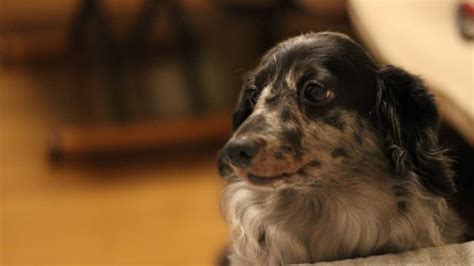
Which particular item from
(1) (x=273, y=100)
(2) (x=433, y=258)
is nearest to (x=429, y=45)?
(1) (x=273, y=100)

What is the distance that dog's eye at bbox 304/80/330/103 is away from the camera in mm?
1282

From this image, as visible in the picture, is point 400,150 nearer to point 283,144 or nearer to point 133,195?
point 283,144

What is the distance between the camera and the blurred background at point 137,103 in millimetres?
2078

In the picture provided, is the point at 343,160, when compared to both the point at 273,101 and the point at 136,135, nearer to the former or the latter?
the point at 273,101

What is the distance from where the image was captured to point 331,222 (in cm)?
136

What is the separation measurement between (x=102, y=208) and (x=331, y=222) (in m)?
1.72

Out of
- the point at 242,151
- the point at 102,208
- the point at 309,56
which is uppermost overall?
the point at 309,56

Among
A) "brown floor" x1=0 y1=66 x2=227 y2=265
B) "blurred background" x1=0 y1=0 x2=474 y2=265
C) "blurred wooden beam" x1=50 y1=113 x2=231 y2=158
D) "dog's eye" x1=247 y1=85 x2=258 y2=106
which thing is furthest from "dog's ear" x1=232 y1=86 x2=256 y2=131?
"blurred wooden beam" x1=50 y1=113 x2=231 y2=158

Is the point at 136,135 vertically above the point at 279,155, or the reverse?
the point at 279,155

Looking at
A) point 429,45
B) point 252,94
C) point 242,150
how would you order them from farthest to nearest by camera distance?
point 429,45, point 252,94, point 242,150

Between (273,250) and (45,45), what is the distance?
3.11 metres

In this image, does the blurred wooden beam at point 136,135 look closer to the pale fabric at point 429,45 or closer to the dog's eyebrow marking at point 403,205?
the pale fabric at point 429,45

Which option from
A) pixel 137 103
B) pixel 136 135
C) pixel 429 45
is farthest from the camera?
pixel 137 103

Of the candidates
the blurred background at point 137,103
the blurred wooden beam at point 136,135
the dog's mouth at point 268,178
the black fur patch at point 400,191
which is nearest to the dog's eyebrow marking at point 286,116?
the dog's mouth at point 268,178
